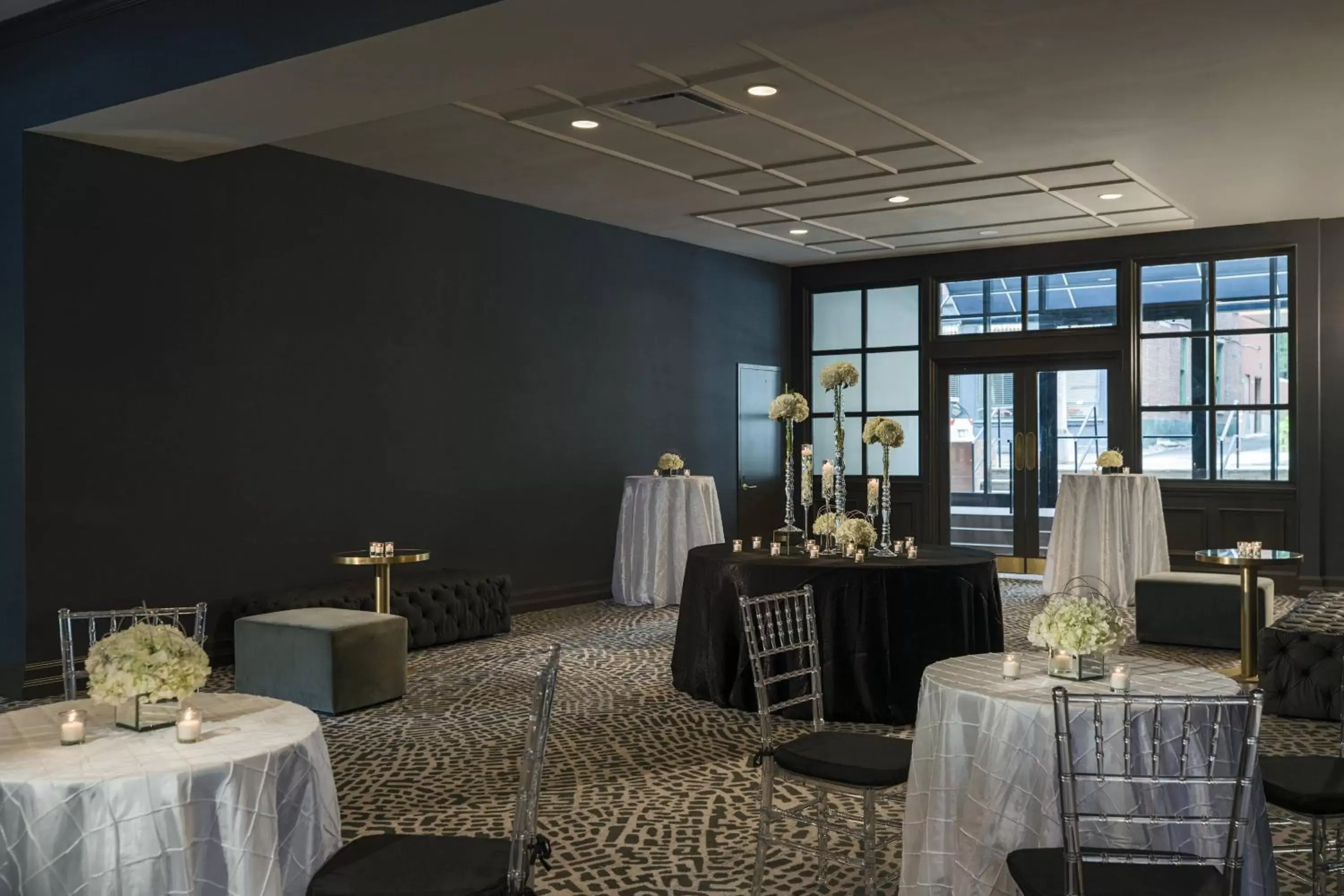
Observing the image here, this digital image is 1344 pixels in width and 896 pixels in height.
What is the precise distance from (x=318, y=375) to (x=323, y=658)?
2808 mm

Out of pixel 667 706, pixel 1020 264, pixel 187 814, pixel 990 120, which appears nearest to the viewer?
pixel 187 814

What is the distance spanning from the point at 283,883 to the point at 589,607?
25.3ft

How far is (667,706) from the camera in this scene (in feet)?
21.2

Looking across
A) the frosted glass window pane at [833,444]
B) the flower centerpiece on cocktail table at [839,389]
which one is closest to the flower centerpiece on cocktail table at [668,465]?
the frosted glass window pane at [833,444]

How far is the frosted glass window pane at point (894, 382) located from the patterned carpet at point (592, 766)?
17.2ft

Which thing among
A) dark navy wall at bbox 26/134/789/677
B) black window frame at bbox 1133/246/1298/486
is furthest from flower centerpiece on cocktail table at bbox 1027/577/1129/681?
black window frame at bbox 1133/246/1298/486

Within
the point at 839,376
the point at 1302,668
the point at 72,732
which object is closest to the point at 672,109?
the point at 839,376

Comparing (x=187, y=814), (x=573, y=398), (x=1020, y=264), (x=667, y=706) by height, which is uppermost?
(x=1020, y=264)

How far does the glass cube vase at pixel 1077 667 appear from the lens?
3508 millimetres

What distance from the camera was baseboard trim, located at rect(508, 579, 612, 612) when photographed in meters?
10.1

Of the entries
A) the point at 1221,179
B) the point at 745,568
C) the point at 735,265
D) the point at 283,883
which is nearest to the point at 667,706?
the point at 745,568

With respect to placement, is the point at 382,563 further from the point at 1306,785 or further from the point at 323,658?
the point at 1306,785

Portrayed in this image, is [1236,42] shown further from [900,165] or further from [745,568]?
[745,568]

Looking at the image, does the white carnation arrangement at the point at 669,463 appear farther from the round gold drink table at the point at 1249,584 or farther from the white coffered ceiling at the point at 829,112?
the round gold drink table at the point at 1249,584
